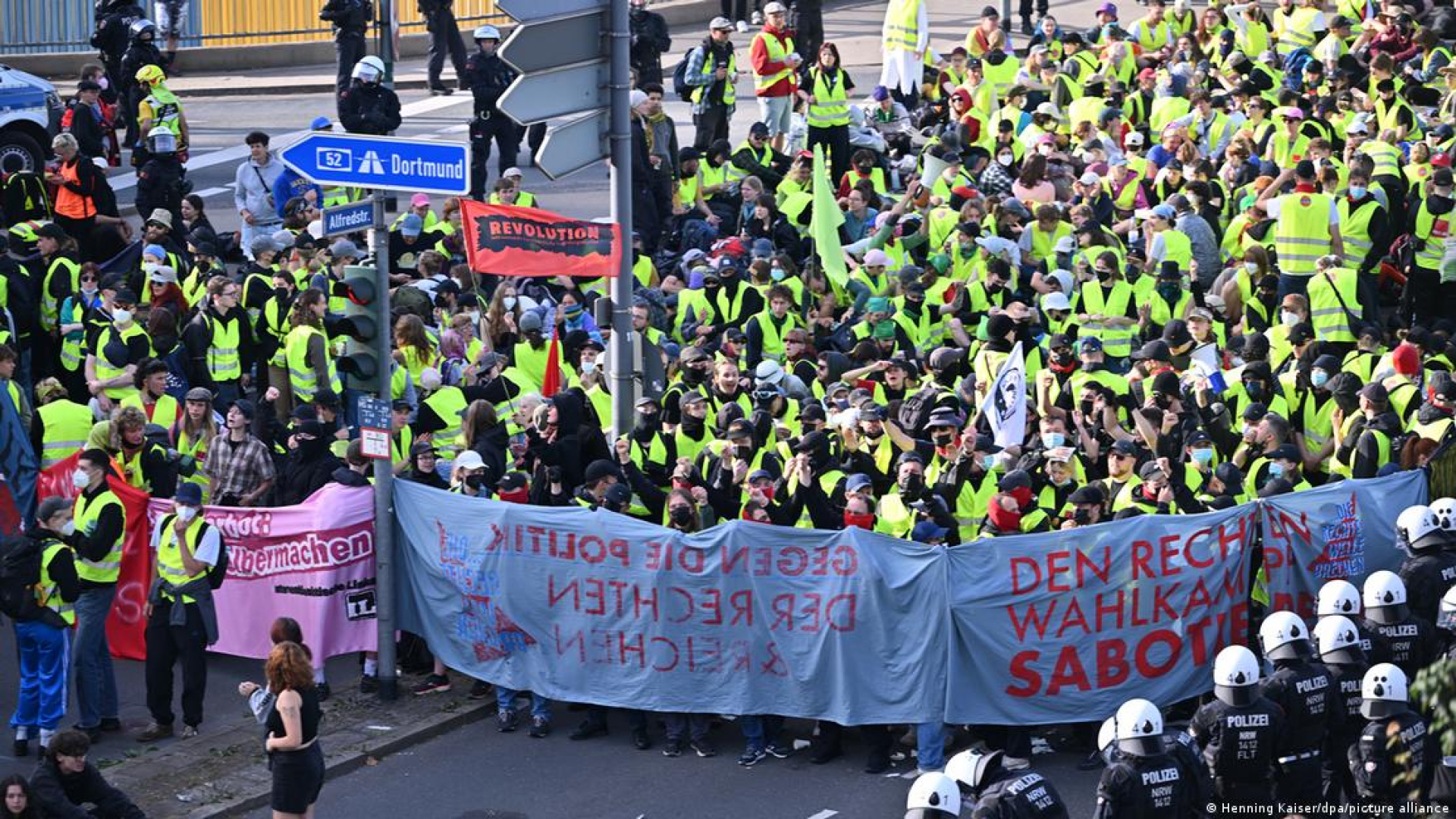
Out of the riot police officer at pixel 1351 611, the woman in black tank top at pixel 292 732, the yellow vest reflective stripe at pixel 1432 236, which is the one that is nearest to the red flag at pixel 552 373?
the woman in black tank top at pixel 292 732

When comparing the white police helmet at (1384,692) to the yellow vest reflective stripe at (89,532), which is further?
the yellow vest reflective stripe at (89,532)

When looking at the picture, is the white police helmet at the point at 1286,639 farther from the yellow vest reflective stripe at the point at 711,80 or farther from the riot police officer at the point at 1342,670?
the yellow vest reflective stripe at the point at 711,80

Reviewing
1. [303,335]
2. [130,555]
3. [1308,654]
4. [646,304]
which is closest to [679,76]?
[646,304]

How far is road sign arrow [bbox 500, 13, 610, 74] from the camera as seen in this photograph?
16.1 metres

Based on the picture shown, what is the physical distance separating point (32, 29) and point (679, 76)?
11.6m

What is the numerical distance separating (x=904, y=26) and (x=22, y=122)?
1047 centimetres

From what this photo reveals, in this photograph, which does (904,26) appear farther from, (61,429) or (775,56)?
(61,429)

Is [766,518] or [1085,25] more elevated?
[1085,25]

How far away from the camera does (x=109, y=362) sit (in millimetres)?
18250

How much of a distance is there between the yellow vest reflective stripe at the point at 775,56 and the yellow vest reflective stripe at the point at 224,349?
975 centimetres

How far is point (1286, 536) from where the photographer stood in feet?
50.2

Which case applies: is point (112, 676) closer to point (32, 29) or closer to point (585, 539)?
point (585, 539)

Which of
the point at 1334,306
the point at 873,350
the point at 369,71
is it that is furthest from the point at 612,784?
the point at 369,71

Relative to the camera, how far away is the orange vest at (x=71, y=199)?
2295 cm
